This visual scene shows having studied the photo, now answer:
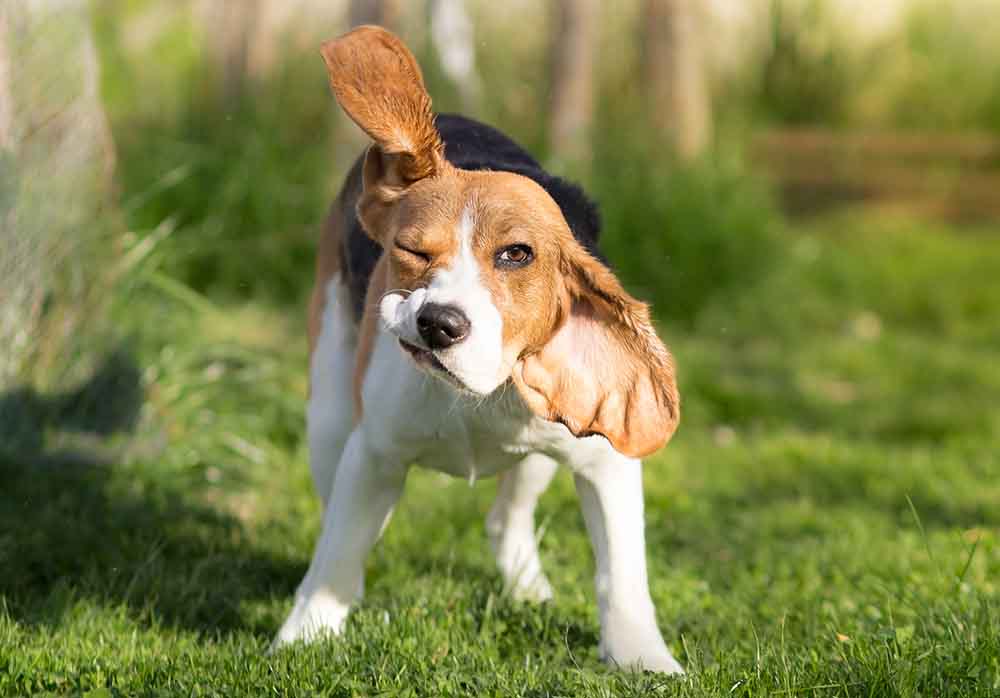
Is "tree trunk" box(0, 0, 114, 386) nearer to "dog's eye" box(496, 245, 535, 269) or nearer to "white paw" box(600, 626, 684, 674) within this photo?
"white paw" box(600, 626, 684, 674)

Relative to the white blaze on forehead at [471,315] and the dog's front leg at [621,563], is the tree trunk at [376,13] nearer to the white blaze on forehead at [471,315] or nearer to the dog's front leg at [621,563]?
the dog's front leg at [621,563]

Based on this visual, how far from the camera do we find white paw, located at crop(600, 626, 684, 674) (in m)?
3.21

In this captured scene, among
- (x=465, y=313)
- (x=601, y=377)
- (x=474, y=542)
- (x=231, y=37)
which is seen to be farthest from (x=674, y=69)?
(x=465, y=313)

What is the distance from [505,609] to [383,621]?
384 millimetres

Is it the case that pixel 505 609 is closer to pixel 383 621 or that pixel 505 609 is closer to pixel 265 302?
pixel 383 621

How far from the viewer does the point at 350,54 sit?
9.15 ft

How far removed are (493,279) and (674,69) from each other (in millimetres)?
7454

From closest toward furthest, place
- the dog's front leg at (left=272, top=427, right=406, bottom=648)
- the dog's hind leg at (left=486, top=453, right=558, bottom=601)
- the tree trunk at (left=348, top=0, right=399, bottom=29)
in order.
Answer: the dog's front leg at (left=272, top=427, right=406, bottom=648)
the dog's hind leg at (left=486, top=453, right=558, bottom=601)
the tree trunk at (left=348, top=0, right=399, bottom=29)

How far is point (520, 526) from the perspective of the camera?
4035 millimetres

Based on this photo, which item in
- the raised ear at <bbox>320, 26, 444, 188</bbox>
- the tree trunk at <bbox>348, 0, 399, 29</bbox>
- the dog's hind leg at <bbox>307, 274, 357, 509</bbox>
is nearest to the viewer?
the raised ear at <bbox>320, 26, 444, 188</bbox>

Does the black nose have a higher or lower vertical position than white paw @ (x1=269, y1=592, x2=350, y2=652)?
higher

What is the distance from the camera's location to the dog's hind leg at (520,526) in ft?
12.9

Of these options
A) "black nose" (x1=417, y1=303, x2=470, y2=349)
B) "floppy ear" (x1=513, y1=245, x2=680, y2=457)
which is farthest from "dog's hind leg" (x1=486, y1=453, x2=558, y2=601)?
"black nose" (x1=417, y1=303, x2=470, y2=349)

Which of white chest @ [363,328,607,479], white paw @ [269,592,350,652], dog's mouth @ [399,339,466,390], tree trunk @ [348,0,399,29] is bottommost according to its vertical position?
tree trunk @ [348,0,399,29]
